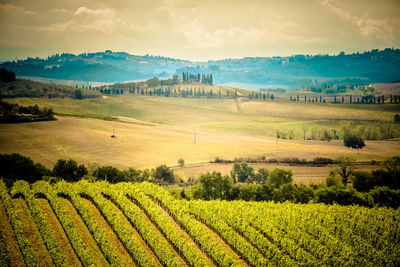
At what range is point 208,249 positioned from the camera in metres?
29.3

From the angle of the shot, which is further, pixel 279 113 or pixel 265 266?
pixel 279 113

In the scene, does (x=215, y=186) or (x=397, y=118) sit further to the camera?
(x=397, y=118)

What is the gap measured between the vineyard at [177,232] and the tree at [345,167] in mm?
26802

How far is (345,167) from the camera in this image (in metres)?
66.2

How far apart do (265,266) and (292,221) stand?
8.34 m

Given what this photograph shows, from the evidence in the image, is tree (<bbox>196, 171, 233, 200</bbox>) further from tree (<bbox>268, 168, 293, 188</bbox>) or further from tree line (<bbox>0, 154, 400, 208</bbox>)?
tree (<bbox>268, 168, 293, 188</bbox>)

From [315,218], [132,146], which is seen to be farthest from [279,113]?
[315,218]

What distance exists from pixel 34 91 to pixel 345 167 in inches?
5181

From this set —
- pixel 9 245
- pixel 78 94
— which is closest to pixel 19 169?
pixel 9 245

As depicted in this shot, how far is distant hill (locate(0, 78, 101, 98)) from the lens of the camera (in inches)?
5069

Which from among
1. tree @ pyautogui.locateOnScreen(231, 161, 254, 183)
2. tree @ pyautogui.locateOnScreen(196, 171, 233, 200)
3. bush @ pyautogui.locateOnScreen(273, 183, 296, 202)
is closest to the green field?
tree @ pyautogui.locateOnScreen(231, 161, 254, 183)

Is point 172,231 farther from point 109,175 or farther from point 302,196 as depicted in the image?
point 109,175

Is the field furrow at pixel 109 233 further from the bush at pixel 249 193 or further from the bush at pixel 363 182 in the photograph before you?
the bush at pixel 363 182

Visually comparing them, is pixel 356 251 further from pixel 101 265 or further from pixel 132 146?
pixel 132 146
